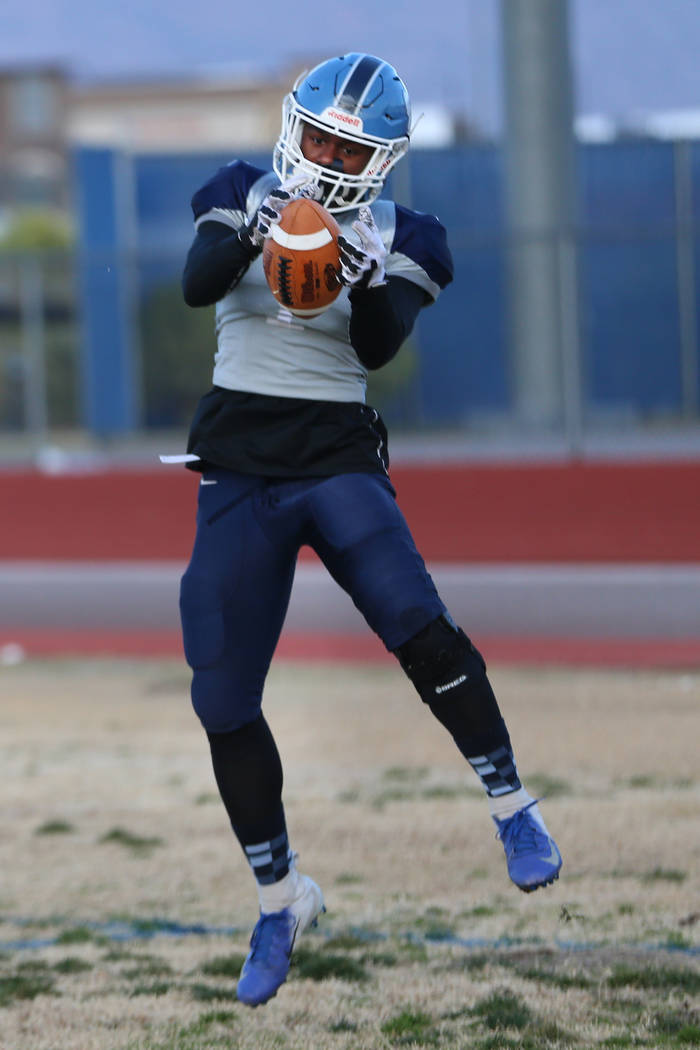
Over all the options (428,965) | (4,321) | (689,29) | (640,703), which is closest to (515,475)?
(640,703)

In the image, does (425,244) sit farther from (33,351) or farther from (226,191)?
(33,351)

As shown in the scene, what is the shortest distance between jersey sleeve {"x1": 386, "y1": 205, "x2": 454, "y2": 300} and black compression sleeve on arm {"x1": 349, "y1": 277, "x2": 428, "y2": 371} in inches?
1.1

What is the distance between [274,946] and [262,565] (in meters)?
0.82

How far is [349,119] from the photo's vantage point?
3.15 meters

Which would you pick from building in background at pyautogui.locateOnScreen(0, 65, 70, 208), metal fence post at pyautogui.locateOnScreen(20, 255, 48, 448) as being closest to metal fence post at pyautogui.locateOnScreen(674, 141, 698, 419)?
metal fence post at pyautogui.locateOnScreen(20, 255, 48, 448)

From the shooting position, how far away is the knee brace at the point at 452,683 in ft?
10.2

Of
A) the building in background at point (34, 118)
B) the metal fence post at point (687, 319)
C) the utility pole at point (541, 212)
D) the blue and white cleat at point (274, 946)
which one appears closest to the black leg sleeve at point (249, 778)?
the blue and white cleat at point (274, 946)

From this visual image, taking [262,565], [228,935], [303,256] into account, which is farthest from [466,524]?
[303,256]

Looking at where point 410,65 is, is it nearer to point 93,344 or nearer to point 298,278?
point 93,344

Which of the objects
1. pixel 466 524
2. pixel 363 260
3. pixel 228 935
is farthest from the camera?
pixel 466 524

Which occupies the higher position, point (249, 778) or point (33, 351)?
point (33, 351)

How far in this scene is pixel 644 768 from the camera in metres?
5.80

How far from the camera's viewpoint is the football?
3.03 metres

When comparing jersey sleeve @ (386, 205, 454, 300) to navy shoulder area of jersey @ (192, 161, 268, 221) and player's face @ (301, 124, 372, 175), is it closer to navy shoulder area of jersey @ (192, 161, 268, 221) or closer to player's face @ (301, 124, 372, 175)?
player's face @ (301, 124, 372, 175)
